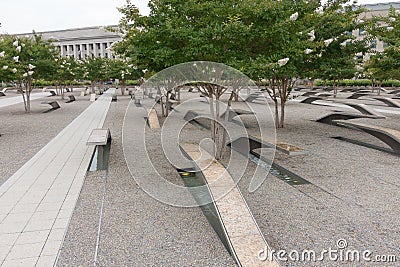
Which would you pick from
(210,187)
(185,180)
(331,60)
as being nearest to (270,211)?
(210,187)

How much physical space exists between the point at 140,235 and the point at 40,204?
199 cm

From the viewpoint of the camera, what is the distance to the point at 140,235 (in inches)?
167

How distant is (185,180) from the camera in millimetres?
6488

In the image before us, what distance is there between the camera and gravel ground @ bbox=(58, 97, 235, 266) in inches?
146

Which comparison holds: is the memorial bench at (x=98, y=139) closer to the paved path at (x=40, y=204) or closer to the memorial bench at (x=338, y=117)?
the paved path at (x=40, y=204)

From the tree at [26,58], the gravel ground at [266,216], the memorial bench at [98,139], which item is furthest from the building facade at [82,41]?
the gravel ground at [266,216]

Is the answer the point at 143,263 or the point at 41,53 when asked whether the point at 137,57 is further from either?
the point at 41,53

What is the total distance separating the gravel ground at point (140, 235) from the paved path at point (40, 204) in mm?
197

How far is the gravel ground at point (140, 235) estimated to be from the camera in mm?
3697

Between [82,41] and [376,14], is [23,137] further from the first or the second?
[82,41]

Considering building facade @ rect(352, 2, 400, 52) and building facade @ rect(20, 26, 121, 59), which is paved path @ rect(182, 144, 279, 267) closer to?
building facade @ rect(352, 2, 400, 52)

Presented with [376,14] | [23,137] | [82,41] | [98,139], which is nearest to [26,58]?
[23,137]

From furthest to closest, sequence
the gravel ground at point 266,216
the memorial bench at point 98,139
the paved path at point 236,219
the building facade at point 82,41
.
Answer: the building facade at point 82,41, the memorial bench at point 98,139, the gravel ground at point 266,216, the paved path at point 236,219

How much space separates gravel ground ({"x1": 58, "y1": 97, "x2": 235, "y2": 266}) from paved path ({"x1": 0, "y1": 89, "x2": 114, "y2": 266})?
0.65 feet
